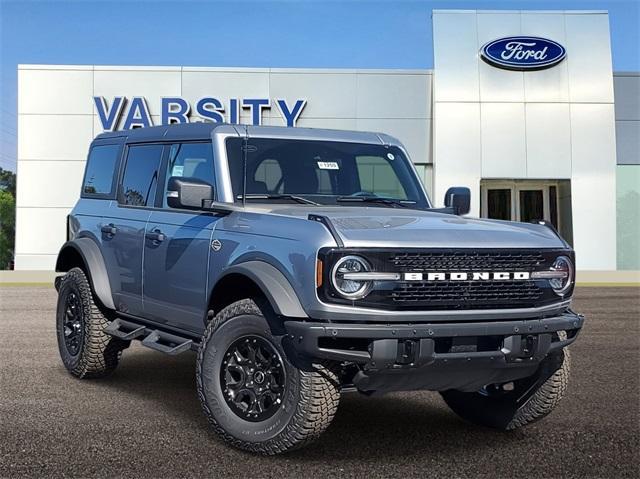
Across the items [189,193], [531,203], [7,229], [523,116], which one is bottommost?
[189,193]

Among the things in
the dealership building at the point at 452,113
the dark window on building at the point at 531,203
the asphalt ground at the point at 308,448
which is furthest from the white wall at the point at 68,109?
the asphalt ground at the point at 308,448

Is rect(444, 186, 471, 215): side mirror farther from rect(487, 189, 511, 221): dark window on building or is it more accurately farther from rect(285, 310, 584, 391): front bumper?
rect(487, 189, 511, 221): dark window on building

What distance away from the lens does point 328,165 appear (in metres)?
6.50

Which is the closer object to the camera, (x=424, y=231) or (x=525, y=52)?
(x=424, y=231)

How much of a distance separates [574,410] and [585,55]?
2356 cm

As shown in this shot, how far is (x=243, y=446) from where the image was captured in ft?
16.5

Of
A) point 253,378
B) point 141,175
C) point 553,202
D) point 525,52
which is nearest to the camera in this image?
point 253,378

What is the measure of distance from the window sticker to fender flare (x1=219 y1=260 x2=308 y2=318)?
4.82 ft

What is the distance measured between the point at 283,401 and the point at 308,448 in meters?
0.56

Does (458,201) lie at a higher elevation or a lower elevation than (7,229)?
lower

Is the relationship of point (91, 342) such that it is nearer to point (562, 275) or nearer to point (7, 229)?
point (562, 275)

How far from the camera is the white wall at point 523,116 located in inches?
1081

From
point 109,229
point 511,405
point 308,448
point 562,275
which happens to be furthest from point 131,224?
point 562,275

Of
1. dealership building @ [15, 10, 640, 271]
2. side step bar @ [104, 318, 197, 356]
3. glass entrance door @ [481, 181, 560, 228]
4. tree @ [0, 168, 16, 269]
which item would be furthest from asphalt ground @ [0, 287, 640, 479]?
tree @ [0, 168, 16, 269]
